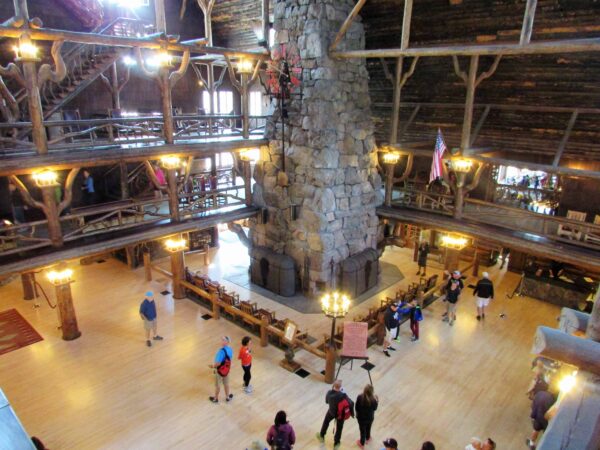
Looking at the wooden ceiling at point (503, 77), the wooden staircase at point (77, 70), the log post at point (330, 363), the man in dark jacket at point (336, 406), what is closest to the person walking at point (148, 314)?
the log post at point (330, 363)

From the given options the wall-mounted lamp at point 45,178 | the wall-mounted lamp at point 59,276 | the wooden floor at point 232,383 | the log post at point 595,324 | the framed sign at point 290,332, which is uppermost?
the wall-mounted lamp at point 45,178

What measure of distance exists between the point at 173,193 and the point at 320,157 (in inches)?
170

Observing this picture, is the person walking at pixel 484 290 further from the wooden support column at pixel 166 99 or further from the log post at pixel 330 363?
the wooden support column at pixel 166 99

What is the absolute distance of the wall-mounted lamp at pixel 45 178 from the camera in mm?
8461

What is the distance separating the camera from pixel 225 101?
20.7 metres

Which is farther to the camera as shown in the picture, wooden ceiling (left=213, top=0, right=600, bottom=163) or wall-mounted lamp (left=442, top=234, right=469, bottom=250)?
wall-mounted lamp (left=442, top=234, right=469, bottom=250)

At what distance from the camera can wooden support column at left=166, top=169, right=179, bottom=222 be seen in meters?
10.8

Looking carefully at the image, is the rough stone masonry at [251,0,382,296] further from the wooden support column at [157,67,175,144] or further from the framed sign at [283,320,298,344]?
the wooden support column at [157,67,175,144]

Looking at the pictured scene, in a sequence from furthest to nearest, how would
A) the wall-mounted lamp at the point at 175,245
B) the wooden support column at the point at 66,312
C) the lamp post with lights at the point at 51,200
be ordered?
the wall-mounted lamp at the point at 175,245 < the wooden support column at the point at 66,312 < the lamp post with lights at the point at 51,200

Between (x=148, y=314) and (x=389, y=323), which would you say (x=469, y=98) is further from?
(x=148, y=314)

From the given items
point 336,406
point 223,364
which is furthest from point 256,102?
point 336,406

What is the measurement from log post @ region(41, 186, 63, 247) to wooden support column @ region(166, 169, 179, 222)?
274 cm

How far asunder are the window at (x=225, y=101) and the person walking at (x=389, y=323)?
14279 mm

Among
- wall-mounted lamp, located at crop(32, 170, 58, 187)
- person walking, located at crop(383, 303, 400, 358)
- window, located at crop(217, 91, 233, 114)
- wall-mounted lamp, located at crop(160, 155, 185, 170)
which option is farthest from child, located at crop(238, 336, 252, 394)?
window, located at crop(217, 91, 233, 114)
